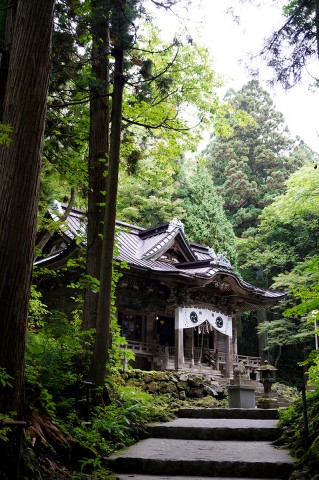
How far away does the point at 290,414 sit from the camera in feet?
25.1

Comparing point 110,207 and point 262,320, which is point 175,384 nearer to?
point 110,207

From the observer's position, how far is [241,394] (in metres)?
12.9

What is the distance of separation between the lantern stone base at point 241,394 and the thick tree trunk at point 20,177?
923 cm

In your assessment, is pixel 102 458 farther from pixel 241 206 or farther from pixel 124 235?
pixel 241 206

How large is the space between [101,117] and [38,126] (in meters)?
4.59

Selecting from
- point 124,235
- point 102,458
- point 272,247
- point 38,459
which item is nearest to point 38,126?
point 38,459

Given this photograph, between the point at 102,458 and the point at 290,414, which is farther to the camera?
the point at 290,414

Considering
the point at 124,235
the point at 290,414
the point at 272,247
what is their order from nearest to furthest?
the point at 290,414 → the point at 124,235 → the point at 272,247

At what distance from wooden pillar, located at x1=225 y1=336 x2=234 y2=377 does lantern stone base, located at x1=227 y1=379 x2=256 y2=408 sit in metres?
7.51

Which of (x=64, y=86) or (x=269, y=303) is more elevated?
(x=64, y=86)

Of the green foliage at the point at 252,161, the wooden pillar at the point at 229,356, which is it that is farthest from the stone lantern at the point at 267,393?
the green foliage at the point at 252,161

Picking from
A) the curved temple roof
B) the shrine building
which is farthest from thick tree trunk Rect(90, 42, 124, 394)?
the shrine building

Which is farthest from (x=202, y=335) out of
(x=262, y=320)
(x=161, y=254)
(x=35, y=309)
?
(x=35, y=309)

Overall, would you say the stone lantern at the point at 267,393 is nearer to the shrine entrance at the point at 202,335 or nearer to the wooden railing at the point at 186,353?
the shrine entrance at the point at 202,335
